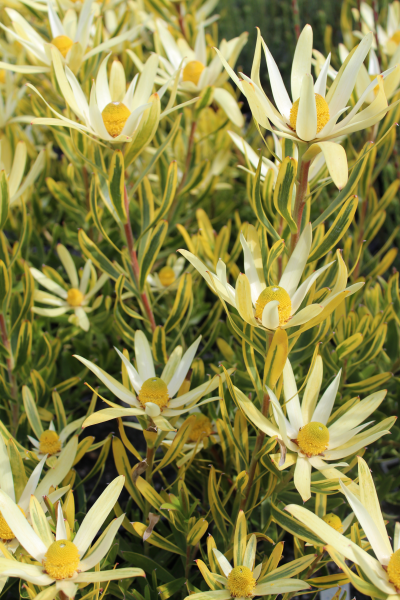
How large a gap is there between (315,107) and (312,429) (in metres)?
0.56

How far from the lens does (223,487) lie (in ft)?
4.15

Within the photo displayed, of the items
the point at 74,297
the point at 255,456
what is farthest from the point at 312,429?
Result: the point at 74,297

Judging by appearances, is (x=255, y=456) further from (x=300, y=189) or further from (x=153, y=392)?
(x=300, y=189)

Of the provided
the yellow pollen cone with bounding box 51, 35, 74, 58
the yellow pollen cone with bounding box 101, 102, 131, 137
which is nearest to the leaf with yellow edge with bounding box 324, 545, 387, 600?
the yellow pollen cone with bounding box 101, 102, 131, 137

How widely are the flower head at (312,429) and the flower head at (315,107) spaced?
412 mm

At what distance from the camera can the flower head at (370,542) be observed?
2.31 feet

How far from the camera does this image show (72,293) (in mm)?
1522

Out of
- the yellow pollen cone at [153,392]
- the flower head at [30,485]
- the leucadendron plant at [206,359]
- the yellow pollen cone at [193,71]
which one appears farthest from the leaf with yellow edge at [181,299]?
the yellow pollen cone at [193,71]

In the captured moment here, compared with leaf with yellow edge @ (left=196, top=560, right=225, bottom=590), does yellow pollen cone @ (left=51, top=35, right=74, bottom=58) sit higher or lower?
higher

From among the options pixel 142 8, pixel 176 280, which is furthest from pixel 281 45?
pixel 176 280

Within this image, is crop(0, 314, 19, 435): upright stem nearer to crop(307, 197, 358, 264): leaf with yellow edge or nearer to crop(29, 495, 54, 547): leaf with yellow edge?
crop(29, 495, 54, 547): leaf with yellow edge

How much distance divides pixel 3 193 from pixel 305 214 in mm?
704

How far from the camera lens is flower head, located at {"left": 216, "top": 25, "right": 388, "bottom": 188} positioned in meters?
0.80

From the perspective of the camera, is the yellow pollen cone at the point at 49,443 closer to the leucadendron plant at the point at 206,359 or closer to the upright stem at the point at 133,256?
the leucadendron plant at the point at 206,359
